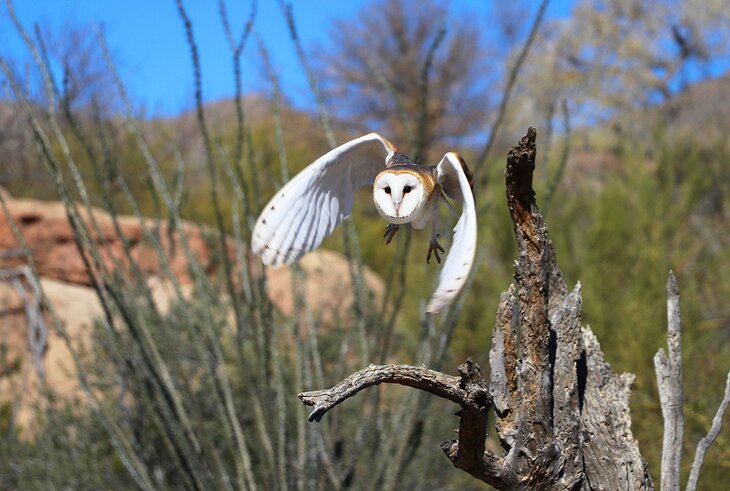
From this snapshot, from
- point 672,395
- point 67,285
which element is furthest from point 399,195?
point 67,285

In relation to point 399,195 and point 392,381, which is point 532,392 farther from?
point 399,195

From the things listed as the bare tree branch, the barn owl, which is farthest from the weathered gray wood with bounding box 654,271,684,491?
the barn owl

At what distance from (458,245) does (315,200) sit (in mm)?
284

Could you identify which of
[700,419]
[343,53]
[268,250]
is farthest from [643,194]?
[343,53]

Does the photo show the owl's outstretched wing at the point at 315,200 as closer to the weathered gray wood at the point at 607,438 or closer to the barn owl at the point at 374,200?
the barn owl at the point at 374,200

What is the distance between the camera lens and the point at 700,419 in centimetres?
286

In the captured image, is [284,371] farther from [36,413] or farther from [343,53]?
[343,53]

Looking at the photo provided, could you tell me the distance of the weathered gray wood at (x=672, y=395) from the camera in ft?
5.04

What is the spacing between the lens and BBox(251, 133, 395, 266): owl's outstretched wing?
1.00 meters

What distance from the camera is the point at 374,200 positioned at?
859 millimetres

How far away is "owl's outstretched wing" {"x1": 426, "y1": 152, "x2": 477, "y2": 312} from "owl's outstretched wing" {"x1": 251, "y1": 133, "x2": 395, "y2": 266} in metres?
0.09

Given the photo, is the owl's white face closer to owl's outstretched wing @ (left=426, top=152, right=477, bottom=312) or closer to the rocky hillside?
owl's outstretched wing @ (left=426, top=152, right=477, bottom=312)

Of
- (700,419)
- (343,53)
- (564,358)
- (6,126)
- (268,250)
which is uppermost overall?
(343,53)

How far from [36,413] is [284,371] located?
107 cm
